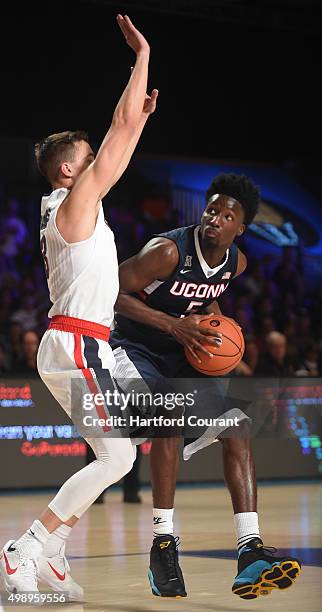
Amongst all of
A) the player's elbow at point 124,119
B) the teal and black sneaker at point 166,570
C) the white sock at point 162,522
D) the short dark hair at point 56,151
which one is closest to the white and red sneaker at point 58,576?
the teal and black sneaker at point 166,570

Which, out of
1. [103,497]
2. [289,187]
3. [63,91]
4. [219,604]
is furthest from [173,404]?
[289,187]

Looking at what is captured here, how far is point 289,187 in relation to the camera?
709 inches

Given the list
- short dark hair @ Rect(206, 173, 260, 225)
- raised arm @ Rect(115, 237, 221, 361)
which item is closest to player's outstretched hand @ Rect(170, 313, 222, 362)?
raised arm @ Rect(115, 237, 221, 361)

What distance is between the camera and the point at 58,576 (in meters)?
5.26

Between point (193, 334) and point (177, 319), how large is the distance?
14cm

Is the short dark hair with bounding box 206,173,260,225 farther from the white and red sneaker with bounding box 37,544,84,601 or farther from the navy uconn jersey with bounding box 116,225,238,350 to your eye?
the white and red sneaker with bounding box 37,544,84,601

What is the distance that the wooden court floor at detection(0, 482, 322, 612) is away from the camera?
524cm

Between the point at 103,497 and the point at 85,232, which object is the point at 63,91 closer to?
the point at 103,497

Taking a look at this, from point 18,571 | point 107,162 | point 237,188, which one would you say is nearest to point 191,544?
point 18,571

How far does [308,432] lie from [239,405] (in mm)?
7150

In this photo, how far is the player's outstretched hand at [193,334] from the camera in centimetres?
555

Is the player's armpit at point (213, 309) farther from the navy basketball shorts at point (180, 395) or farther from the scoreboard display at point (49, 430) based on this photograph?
the scoreboard display at point (49, 430)

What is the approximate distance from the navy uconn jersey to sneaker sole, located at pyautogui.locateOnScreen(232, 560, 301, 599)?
4.55 ft

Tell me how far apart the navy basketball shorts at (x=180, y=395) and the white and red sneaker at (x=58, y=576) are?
70cm
